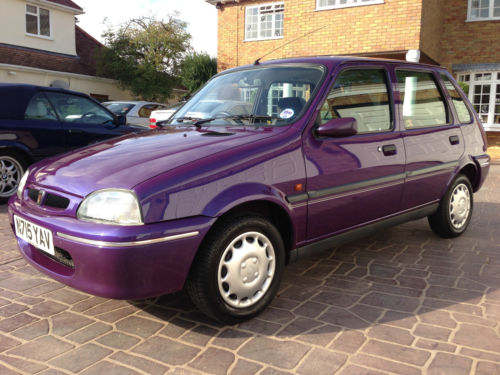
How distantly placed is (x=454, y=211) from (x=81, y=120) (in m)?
5.44

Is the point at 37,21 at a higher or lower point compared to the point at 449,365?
higher

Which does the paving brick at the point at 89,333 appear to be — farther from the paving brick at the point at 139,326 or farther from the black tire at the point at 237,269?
the black tire at the point at 237,269

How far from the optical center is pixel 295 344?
2713mm

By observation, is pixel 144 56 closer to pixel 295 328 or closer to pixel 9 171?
pixel 9 171

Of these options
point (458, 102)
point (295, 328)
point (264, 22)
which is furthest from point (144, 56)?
point (295, 328)

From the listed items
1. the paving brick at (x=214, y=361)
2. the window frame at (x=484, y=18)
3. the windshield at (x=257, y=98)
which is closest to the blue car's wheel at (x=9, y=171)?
the windshield at (x=257, y=98)

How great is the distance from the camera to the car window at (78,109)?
6.95 m

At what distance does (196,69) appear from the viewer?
2414 cm

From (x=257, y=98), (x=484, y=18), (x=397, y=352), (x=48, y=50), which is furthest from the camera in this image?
(x=48, y=50)

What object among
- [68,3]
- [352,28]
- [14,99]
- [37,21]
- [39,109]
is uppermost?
[68,3]

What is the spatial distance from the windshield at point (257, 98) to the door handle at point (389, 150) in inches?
32.0

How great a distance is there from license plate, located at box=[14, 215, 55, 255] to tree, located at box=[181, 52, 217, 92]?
2177 cm

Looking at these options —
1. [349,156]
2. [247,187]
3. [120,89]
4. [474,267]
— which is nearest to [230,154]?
[247,187]

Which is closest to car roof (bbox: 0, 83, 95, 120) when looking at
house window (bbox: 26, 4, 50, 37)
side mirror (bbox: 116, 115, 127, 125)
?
side mirror (bbox: 116, 115, 127, 125)
